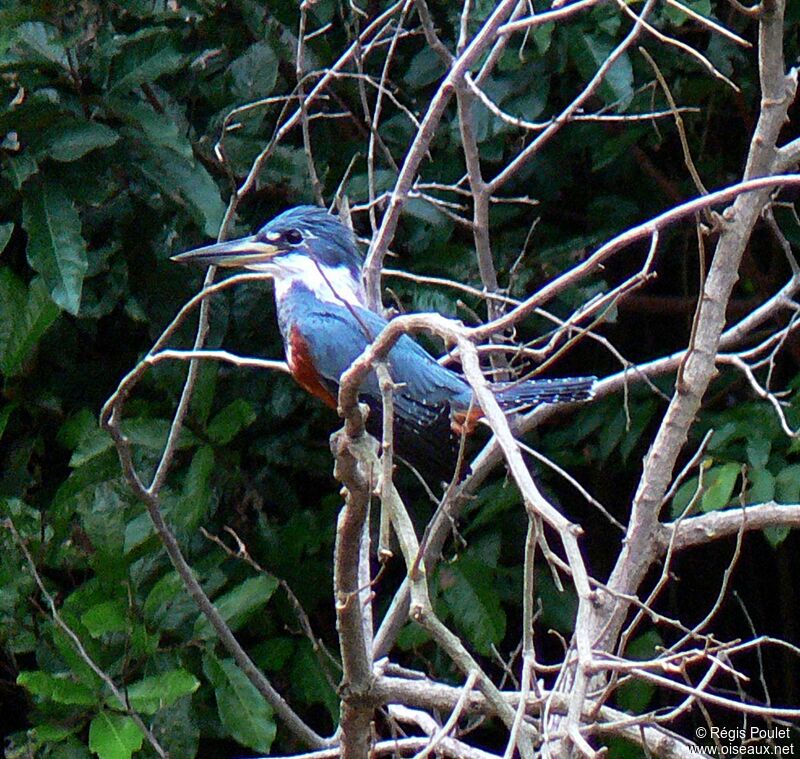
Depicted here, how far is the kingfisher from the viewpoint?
3.12 metres

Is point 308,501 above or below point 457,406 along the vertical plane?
below

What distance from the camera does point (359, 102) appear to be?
3.54 metres

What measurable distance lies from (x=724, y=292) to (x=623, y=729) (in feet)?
2.66

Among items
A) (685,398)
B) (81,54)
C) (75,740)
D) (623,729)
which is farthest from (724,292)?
(75,740)

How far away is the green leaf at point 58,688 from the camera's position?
3154mm

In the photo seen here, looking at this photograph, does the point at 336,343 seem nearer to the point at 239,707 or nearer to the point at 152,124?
the point at 152,124

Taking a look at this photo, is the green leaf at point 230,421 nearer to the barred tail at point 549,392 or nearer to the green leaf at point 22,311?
the green leaf at point 22,311

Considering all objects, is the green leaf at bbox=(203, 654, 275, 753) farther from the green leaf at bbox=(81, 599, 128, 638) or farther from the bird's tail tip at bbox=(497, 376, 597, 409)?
the bird's tail tip at bbox=(497, 376, 597, 409)

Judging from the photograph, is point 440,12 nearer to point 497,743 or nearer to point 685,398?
point 685,398

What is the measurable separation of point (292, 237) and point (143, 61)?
0.55 meters

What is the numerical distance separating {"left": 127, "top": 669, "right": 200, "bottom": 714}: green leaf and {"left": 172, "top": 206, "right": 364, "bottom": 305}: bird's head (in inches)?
37.5

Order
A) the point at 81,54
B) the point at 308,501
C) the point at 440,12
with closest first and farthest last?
the point at 81,54 → the point at 440,12 → the point at 308,501

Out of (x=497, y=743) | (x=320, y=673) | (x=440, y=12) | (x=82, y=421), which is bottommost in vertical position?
(x=497, y=743)

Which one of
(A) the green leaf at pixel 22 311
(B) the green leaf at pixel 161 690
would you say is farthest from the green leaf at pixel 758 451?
(A) the green leaf at pixel 22 311
